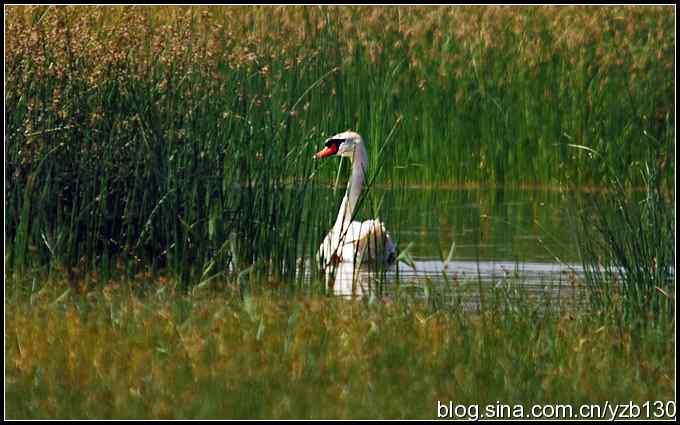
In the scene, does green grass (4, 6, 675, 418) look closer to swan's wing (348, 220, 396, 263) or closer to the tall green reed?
the tall green reed

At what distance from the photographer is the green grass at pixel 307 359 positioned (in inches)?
237

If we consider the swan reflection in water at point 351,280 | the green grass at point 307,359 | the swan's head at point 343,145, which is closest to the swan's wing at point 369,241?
the swan reflection in water at point 351,280

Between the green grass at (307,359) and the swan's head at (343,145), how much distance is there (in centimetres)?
479

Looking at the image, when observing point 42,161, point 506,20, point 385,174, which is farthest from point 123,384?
point 506,20

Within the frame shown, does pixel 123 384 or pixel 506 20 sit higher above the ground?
pixel 506 20

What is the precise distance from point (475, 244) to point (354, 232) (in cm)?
290

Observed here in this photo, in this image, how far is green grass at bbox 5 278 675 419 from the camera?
601 cm

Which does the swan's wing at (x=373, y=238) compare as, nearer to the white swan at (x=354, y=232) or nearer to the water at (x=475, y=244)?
the white swan at (x=354, y=232)

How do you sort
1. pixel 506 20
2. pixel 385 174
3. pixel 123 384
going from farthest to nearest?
pixel 506 20, pixel 385 174, pixel 123 384

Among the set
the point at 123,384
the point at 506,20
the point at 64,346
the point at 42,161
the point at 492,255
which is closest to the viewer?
the point at 123,384

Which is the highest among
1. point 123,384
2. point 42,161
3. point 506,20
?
point 506,20

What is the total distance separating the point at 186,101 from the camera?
946 cm

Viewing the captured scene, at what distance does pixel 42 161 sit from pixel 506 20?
9.82m

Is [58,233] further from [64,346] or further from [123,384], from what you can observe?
[123,384]
